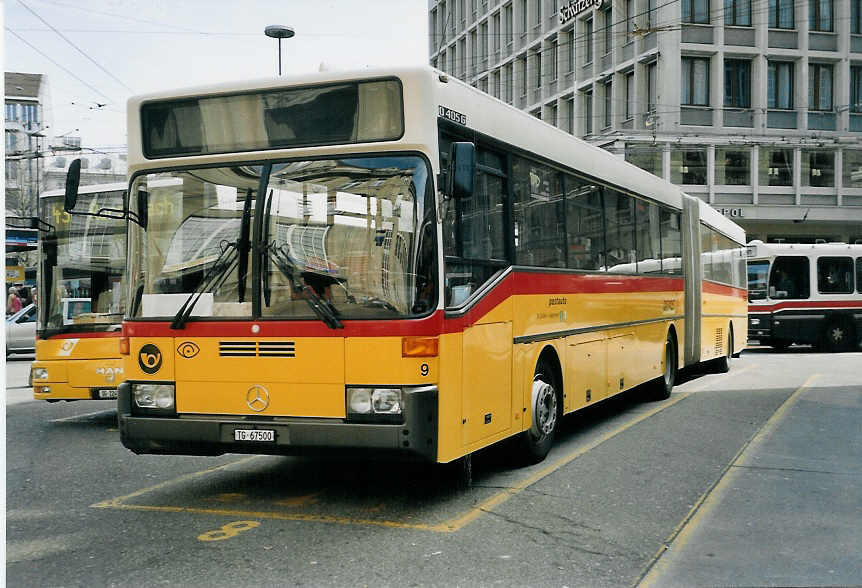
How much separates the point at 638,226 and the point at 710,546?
280 inches

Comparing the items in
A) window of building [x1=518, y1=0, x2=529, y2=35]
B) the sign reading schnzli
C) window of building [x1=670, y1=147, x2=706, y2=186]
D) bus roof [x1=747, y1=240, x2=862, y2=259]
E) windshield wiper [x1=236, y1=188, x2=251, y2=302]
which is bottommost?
windshield wiper [x1=236, y1=188, x2=251, y2=302]

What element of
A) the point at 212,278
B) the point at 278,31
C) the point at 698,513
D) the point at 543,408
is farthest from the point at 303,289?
the point at 278,31

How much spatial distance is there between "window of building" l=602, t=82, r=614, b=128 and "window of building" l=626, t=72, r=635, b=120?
1084 mm

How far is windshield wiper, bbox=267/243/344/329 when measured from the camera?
21.9 feet

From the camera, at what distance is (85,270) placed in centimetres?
1207

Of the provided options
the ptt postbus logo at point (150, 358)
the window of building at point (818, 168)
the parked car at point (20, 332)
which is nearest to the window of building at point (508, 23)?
the window of building at point (818, 168)

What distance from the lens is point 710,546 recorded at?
5980mm

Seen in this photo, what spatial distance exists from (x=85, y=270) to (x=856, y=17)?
134ft

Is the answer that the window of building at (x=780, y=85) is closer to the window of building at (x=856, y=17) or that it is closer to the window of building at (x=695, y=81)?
the window of building at (x=695, y=81)

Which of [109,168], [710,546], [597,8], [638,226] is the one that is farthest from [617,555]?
[597,8]

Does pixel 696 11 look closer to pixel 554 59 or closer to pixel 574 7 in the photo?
pixel 574 7

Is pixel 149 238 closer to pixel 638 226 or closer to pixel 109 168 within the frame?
pixel 638 226

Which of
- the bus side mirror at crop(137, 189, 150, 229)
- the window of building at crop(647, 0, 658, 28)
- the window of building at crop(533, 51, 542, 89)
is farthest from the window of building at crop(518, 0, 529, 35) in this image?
the bus side mirror at crop(137, 189, 150, 229)

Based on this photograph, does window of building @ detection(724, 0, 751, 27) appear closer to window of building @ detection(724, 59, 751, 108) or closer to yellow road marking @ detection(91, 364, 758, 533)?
window of building @ detection(724, 59, 751, 108)
